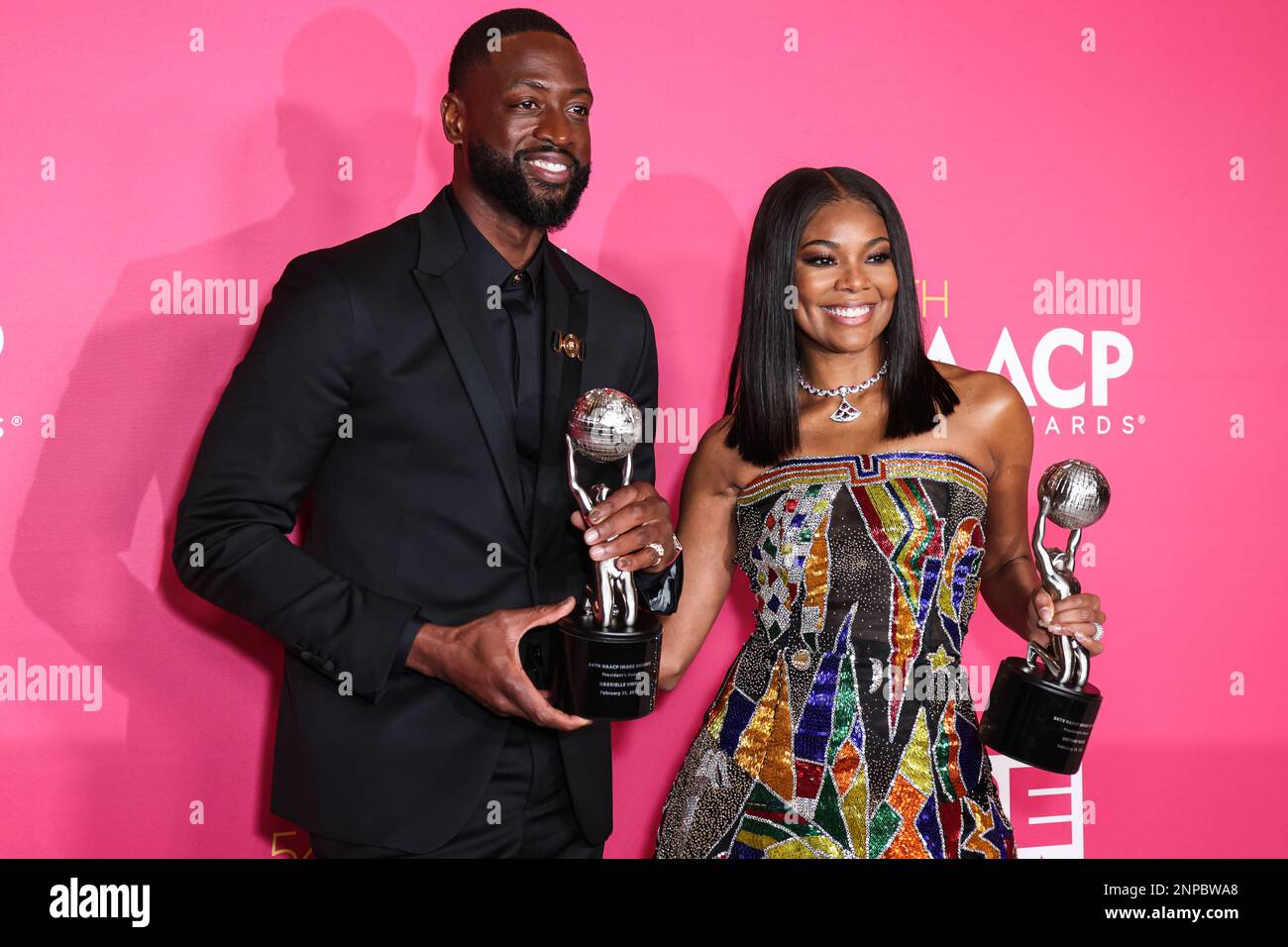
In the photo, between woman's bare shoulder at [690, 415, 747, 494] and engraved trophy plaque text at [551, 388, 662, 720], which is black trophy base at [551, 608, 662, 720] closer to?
engraved trophy plaque text at [551, 388, 662, 720]

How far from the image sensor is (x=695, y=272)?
2.58 metres

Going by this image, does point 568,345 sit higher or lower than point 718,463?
higher

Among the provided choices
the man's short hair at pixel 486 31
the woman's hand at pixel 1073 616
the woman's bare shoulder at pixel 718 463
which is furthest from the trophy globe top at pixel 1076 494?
the man's short hair at pixel 486 31

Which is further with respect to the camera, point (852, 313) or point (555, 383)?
point (852, 313)

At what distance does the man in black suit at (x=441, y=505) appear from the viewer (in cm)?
165

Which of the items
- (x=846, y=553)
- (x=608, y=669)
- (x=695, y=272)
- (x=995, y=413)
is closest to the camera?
(x=608, y=669)

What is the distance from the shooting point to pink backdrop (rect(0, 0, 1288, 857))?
2275 millimetres

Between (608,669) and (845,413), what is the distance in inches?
30.1

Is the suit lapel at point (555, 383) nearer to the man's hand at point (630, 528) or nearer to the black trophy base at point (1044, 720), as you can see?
the man's hand at point (630, 528)

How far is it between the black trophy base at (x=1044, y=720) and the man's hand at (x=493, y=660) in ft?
2.13

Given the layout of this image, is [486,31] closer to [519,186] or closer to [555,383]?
[519,186]

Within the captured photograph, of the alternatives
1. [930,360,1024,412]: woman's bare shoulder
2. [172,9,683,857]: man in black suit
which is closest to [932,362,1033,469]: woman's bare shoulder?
[930,360,1024,412]: woman's bare shoulder

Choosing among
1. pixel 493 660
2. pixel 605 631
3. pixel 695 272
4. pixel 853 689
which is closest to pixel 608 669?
pixel 605 631
